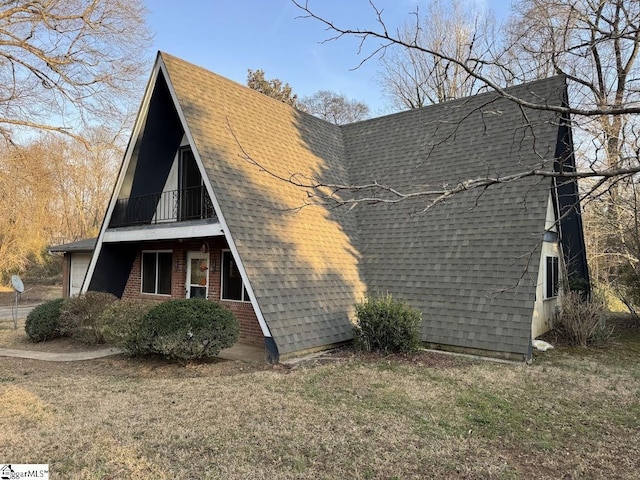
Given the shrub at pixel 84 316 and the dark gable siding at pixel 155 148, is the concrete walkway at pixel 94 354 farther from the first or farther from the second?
the dark gable siding at pixel 155 148

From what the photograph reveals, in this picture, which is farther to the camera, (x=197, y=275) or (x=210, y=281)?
(x=197, y=275)

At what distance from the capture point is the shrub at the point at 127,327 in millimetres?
8641

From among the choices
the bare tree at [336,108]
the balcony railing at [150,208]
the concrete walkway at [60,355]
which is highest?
the bare tree at [336,108]

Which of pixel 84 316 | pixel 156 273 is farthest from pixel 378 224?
pixel 84 316

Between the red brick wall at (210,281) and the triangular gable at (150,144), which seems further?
the triangular gable at (150,144)

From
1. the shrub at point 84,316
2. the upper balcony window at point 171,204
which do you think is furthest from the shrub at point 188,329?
the upper balcony window at point 171,204

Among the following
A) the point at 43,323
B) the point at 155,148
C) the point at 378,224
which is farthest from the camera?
the point at 378,224

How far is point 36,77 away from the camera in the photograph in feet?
60.0

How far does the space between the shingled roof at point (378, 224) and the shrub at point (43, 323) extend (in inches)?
227

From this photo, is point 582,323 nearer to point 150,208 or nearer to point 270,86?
point 150,208

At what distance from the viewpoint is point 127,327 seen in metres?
8.70

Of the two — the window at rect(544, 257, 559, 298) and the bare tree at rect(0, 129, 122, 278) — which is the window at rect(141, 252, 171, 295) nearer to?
the bare tree at rect(0, 129, 122, 278)

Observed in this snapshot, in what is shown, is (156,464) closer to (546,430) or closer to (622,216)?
(546,430)

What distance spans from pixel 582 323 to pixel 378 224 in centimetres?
546
